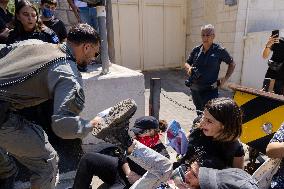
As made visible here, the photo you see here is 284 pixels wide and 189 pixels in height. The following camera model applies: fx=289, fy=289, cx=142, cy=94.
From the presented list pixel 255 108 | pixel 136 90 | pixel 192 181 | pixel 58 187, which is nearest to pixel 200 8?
pixel 136 90

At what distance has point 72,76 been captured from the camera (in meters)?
1.90

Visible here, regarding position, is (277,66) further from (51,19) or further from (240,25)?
(240,25)

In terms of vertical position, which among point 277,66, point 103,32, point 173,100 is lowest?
point 173,100

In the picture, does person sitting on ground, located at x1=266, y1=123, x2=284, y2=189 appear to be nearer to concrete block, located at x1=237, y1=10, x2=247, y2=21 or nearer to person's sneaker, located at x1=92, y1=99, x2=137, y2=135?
person's sneaker, located at x1=92, y1=99, x2=137, y2=135

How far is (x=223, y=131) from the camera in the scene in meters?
2.01

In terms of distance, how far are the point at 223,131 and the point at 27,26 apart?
8.48 feet

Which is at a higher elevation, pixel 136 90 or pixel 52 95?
pixel 52 95

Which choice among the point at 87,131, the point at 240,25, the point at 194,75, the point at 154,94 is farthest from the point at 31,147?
the point at 240,25

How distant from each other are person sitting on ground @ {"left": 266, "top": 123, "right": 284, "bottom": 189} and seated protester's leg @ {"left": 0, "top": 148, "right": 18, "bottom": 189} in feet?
7.23

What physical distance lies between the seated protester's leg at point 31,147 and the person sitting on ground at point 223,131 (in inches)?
47.5

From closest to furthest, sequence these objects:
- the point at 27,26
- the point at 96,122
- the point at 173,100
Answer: the point at 96,122
the point at 27,26
the point at 173,100

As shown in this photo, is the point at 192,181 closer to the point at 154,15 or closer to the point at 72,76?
the point at 72,76

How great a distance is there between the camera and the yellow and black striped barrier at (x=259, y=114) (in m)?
2.71

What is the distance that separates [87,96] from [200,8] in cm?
682
